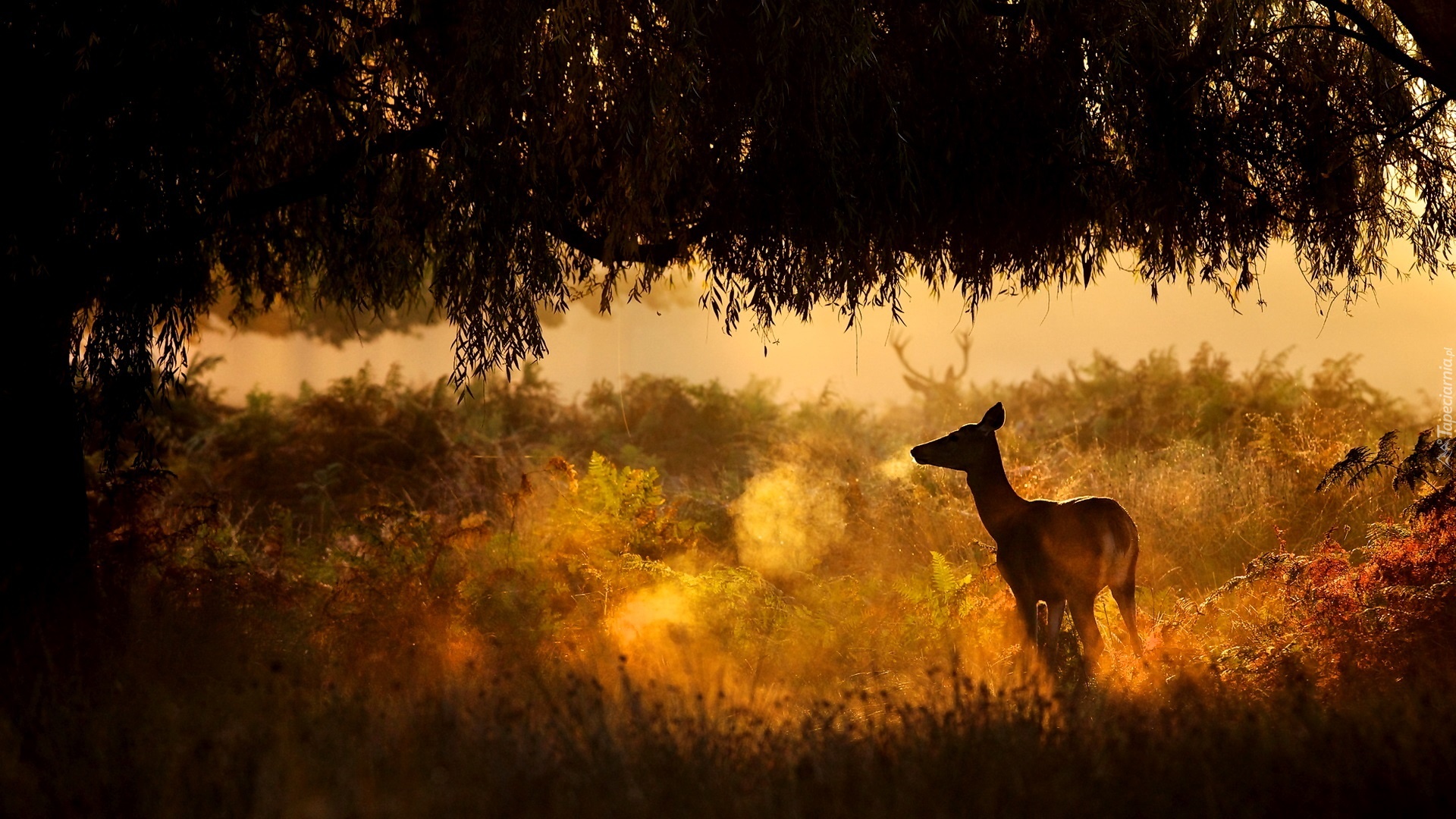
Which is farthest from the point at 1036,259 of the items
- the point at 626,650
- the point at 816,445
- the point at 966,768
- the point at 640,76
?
the point at 816,445

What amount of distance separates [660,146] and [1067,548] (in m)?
3.20

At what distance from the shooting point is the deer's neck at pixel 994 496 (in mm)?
6906

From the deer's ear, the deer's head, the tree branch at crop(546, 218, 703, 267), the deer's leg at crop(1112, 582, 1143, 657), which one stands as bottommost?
the deer's leg at crop(1112, 582, 1143, 657)

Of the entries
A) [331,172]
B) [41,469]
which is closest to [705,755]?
[331,172]

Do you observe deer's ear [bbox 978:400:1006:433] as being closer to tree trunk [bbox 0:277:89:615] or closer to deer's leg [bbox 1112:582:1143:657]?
deer's leg [bbox 1112:582:1143:657]

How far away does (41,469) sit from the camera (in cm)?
734

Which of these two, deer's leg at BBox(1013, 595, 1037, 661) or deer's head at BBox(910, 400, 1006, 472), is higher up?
deer's head at BBox(910, 400, 1006, 472)

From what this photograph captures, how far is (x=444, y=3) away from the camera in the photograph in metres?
7.39

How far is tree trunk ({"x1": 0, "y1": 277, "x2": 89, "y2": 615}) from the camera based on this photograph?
693cm

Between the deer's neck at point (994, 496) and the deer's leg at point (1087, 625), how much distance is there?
599mm

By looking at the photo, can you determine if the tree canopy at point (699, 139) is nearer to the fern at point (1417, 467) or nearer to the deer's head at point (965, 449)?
the deer's head at point (965, 449)

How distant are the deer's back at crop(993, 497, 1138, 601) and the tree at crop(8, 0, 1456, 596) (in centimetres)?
166

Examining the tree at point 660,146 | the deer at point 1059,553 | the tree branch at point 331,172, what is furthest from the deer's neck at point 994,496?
the tree branch at point 331,172

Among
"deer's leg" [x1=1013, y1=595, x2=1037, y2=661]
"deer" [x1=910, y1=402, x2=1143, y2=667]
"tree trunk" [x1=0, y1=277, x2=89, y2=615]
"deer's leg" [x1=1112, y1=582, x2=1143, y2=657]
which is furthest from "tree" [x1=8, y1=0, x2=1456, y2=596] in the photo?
"deer's leg" [x1=1112, y1=582, x2=1143, y2=657]
